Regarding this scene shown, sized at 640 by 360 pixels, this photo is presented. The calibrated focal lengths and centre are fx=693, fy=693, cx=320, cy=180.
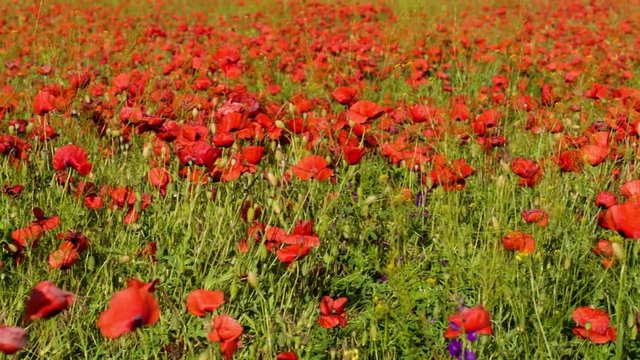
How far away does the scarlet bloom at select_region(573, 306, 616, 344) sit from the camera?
146cm

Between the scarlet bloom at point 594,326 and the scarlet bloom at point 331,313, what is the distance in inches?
20.9

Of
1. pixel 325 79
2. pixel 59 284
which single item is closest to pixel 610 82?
pixel 325 79

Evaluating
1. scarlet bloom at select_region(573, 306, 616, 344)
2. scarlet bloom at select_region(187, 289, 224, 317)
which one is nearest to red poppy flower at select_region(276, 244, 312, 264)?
scarlet bloom at select_region(187, 289, 224, 317)

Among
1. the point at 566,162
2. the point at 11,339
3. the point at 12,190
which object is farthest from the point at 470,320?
the point at 12,190

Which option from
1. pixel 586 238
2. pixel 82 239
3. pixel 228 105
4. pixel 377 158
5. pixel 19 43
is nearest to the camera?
pixel 82 239

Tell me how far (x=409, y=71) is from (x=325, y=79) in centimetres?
101

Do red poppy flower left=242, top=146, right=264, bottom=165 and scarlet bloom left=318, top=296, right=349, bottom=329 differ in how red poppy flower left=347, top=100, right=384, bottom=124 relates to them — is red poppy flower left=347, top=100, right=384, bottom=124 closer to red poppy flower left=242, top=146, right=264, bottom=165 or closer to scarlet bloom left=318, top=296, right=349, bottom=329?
red poppy flower left=242, top=146, right=264, bottom=165

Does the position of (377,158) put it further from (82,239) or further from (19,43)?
(19,43)

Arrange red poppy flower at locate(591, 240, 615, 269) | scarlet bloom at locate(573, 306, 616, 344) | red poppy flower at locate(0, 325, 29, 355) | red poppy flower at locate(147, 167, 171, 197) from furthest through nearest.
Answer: red poppy flower at locate(147, 167, 171, 197) < red poppy flower at locate(591, 240, 615, 269) < scarlet bloom at locate(573, 306, 616, 344) < red poppy flower at locate(0, 325, 29, 355)

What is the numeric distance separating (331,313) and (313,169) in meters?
0.49

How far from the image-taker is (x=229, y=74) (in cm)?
333

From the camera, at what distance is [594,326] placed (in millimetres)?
1484

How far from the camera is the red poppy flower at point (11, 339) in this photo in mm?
980

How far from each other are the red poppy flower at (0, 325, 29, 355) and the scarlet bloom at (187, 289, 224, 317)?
371mm
